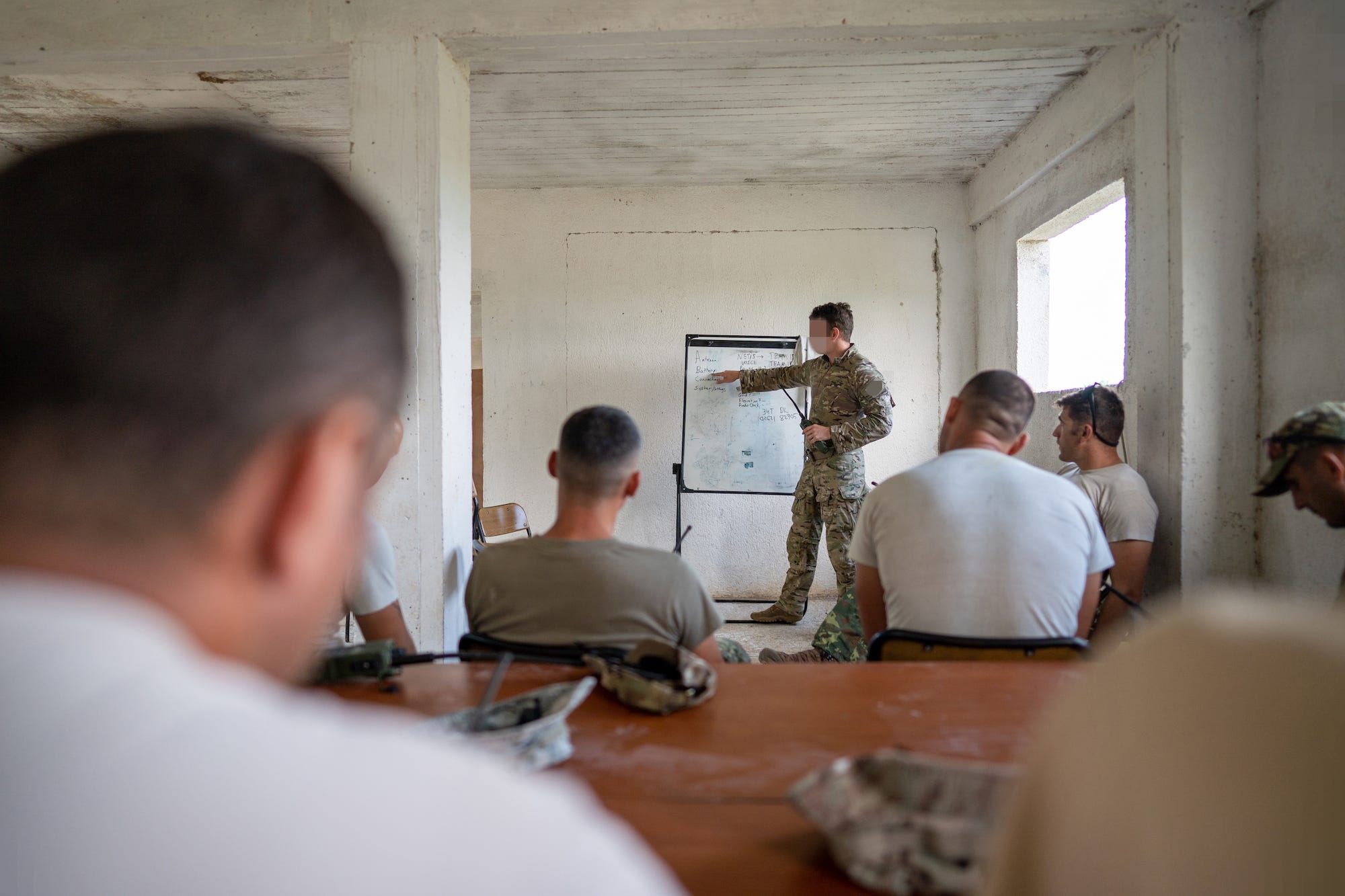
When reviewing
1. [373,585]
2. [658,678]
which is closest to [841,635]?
[373,585]

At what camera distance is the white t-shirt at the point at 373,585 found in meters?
2.06

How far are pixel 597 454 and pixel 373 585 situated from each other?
673 mm

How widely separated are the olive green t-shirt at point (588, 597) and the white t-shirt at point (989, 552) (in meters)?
0.54

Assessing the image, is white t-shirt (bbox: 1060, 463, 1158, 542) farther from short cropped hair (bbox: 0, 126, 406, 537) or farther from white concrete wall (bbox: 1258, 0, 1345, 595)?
short cropped hair (bbox: 0, 126, 406, 537)

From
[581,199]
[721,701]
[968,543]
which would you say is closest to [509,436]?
[581,199]

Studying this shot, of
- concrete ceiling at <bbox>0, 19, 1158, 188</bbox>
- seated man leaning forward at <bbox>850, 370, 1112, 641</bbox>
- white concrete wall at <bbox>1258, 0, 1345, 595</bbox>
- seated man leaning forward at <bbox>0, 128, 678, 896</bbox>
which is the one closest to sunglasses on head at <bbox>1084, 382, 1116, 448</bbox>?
white concrete wall at <bbox>1258, 0, 1345, 595</bbox>

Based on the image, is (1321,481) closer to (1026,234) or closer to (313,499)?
(313,499)

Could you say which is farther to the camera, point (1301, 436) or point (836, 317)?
point (836, 317)

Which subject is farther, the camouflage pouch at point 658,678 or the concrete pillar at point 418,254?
the concrete pillar at point 418,254

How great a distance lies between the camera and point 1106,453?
10.6 feet

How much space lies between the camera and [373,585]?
2.08 meters

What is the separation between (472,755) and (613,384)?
5.72 meters

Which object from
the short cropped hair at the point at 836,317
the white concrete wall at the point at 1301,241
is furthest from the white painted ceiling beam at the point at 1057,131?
the short cropped hair at the point at 836,317

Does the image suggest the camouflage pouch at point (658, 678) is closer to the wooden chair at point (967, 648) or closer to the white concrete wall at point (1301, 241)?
the wooden chair at point (967, 648)
